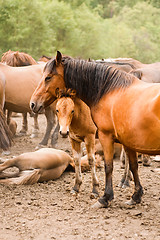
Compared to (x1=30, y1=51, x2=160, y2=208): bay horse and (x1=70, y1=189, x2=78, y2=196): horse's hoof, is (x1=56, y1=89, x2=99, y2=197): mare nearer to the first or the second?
(x1=70, y1=189, x2=78, y2=196): horse's hoof

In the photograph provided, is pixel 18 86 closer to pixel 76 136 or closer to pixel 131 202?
pixel 76 136

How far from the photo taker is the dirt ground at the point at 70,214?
11.8ft

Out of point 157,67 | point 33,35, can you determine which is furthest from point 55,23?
point 157,67

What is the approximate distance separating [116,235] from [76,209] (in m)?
0.89

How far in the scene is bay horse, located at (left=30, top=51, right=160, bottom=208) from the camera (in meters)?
3.83

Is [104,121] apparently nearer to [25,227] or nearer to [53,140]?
[25,227]

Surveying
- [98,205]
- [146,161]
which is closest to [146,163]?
[146,161]

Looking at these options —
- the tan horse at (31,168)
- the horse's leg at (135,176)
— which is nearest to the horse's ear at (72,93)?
the horse's leg at (135,176)

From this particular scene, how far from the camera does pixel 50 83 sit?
4430 mm

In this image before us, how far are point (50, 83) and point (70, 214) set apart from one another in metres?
1.61

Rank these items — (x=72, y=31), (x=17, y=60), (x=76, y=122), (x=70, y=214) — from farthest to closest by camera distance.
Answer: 1. (x=72, y=31)
2. (x=17, y=60)
3. (x=76, y=122)
4. (x=70, y=214)

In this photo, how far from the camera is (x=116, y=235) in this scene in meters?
3.58

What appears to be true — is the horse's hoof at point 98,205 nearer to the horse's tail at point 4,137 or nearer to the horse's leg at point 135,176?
the horse's leg at point 135,176

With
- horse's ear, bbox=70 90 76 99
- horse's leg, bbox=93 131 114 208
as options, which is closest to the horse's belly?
horse's ear, bbox=70 90 76 99
